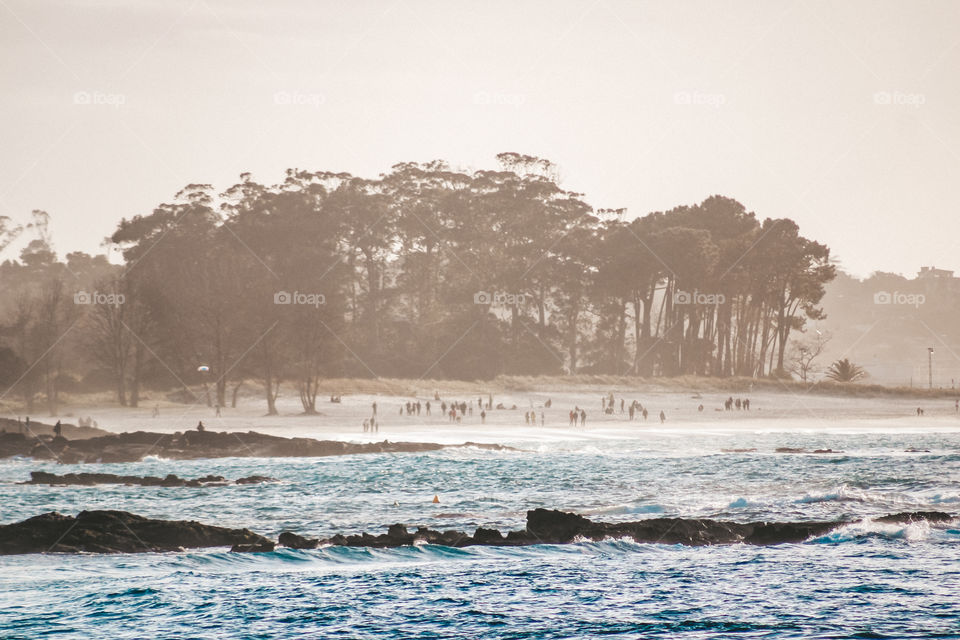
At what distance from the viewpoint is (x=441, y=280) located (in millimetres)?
104625

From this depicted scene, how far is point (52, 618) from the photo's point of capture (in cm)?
1792

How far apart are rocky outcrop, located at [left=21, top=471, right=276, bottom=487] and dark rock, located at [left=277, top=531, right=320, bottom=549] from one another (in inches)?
593

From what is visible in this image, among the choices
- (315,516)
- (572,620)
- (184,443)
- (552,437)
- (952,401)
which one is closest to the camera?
(572,620)

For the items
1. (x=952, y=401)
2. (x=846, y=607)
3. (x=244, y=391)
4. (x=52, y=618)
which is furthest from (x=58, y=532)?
(x=952, y=401)

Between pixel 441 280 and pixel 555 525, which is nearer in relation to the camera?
pixel 555 525

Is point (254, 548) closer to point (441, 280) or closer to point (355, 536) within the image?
point (355, 536)

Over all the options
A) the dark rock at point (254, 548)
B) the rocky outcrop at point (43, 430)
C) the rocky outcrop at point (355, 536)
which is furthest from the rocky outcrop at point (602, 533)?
the rocky outcrop at point (43, 430)

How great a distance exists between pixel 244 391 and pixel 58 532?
52483 mm

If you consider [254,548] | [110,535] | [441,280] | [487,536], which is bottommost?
[254,548]

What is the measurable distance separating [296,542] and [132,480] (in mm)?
18461

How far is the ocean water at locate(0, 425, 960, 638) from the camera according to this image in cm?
1762

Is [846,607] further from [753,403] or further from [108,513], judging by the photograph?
[753,403]

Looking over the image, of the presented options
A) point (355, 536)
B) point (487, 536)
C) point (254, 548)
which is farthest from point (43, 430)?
point (487, 536)

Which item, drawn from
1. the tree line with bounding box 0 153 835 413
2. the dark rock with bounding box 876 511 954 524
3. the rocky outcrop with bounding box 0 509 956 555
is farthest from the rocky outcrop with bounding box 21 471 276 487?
the tree line with bounding box 0 153 835 413
